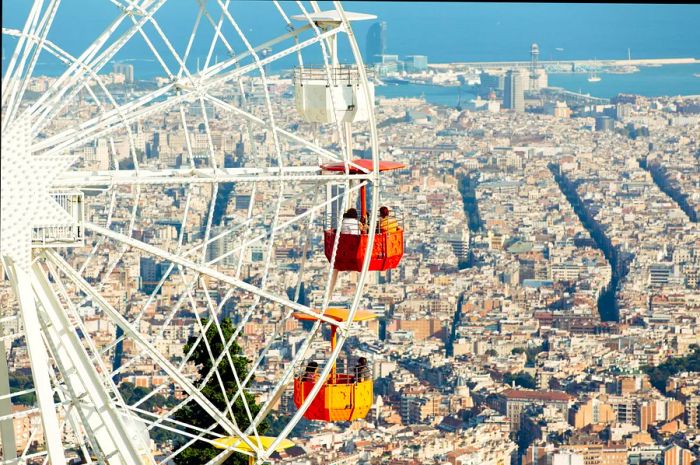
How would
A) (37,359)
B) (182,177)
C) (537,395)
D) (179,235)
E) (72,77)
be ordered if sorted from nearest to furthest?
1. (37,359)
2. (182,177)
3. (72,77)
4. (179,235)
5. (537,395)

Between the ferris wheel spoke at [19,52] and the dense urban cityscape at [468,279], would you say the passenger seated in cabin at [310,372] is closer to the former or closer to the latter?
the ferris wheel spoke at [19,52]

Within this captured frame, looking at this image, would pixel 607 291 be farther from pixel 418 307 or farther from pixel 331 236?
pixel 331 236

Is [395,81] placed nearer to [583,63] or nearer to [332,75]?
[583,63]

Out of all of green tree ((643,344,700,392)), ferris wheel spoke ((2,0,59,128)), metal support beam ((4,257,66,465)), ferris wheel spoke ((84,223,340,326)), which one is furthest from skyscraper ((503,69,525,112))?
metal support beam ((4,257,66,465))

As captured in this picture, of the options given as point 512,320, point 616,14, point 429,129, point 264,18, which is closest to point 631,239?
point 512,320

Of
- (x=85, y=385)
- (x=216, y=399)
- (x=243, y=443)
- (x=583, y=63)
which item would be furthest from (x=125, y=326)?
(x=583, y=63)

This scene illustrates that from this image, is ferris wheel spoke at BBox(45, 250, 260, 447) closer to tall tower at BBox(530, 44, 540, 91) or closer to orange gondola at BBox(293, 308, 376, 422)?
orange gondola at BBox(293, 308, 376, 422)
